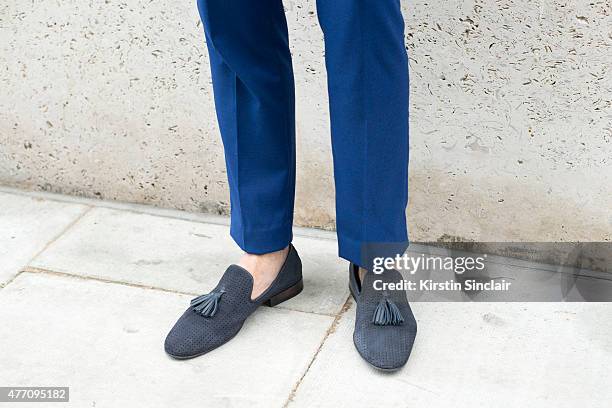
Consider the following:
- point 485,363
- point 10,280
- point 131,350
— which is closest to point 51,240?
point 10,280

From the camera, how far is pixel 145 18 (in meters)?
1.95

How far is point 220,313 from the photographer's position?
5.29 ft

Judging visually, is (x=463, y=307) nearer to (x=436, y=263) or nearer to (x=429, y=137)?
(x=436, y=263)

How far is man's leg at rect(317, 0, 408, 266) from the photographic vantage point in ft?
4.43

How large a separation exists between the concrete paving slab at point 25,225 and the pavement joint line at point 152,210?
0.08 ft

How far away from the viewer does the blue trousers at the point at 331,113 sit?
54.0 inches

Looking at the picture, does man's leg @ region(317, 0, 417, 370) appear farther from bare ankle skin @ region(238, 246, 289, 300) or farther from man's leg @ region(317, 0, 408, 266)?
bare ankle skin @ region(238, 246, 289, 300)

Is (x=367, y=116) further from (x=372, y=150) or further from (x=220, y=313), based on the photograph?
(x=220, y=313)

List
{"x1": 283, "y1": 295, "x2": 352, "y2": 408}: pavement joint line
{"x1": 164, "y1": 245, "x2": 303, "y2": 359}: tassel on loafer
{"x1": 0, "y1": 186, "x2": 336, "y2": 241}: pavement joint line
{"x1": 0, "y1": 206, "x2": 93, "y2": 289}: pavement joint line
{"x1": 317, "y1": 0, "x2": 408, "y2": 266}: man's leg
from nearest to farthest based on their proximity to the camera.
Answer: {"x1": 317, "y1": 0, "x2": 408, "y2": 266}: man's leg
{"x1": 283, "y1": 295, "x2": 352, "y2": 408}: pavement joint line
{"x1": 164, "y1": 245, "x2": 303, "y2": 359}: tassel on loafer
{"x1": 0, "y1": 206, "x2": 93, "y2": 289}: pavement joint line
{"x1": 0, "y1": 186, "x2": 336, "y2": 241}: pavement joint line

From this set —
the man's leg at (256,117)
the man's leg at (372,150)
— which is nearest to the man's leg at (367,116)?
the man's leg at (372,150)

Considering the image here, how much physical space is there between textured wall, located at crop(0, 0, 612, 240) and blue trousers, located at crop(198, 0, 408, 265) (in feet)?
1.13

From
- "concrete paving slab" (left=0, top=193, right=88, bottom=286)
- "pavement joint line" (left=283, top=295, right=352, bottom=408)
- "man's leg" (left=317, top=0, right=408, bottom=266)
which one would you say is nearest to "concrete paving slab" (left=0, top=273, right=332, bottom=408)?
"pavement joint line" (left=283, top=295, right=352, bottom=408)

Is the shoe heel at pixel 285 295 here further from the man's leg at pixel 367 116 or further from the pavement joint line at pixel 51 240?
the pavement joint line at pixel 51 240

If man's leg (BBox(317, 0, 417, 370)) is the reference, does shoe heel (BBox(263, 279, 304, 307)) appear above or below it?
below
